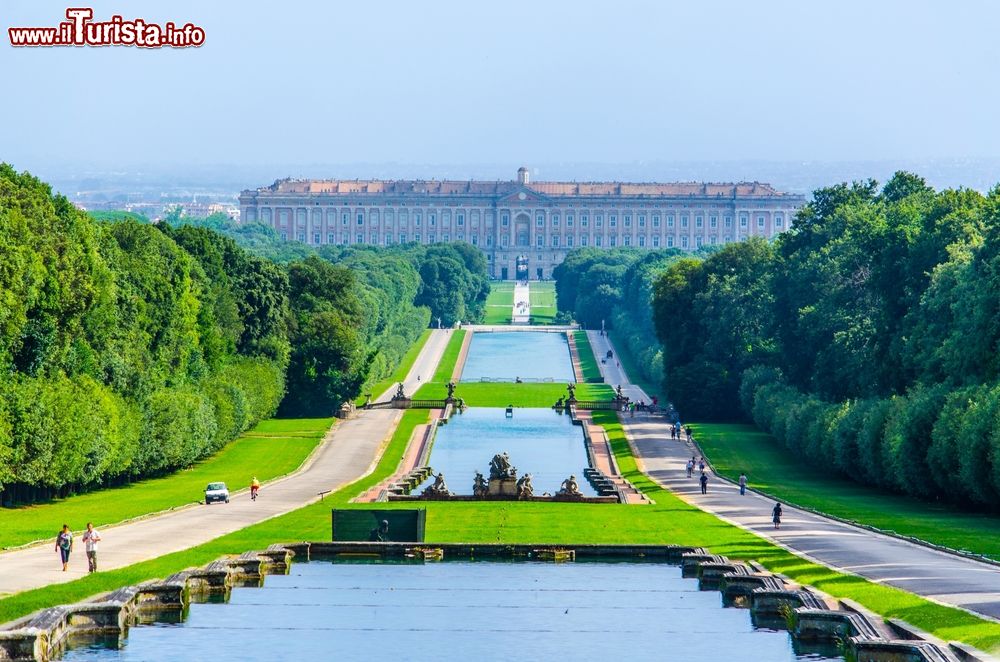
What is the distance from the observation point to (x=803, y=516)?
52.8 m

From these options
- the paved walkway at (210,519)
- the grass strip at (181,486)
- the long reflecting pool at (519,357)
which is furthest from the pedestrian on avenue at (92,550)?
the long reflecting pool at (519,357)

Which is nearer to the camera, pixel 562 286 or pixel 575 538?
pixel 575 538

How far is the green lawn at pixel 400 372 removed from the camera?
4125 inches

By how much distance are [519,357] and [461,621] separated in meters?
105

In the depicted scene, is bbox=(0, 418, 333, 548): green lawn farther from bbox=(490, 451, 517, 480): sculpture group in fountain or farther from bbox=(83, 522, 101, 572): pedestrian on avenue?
bbox=(490, 451, 517, 480): sculpture group in fountain

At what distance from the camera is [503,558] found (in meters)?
40.0

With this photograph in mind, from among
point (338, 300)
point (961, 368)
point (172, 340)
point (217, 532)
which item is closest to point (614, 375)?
point (338, 300)

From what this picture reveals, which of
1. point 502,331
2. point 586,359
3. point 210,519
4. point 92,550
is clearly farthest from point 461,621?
point 502,331

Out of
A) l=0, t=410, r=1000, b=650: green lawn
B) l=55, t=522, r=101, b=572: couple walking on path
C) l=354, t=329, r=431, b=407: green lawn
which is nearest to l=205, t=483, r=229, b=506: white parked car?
l=0, t=410, r=1000, b=650: green lawn

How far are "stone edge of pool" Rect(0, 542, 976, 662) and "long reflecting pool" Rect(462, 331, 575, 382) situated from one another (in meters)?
78.9

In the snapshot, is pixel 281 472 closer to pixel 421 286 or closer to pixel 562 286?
pixel 421 286

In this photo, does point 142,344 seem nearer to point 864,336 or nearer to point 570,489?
point 570,489

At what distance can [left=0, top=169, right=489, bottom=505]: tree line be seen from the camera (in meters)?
58.4

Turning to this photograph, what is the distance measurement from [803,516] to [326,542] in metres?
16.8
